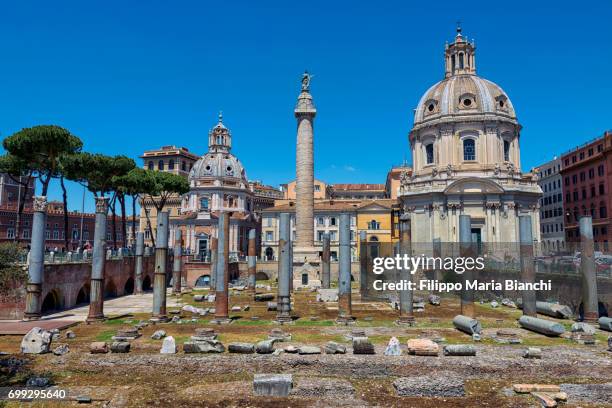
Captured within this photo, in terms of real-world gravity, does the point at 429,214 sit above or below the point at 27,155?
below

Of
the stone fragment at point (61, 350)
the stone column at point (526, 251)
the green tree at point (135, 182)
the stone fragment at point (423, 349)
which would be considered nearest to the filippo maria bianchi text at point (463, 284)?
the stone column at point (526, 251)

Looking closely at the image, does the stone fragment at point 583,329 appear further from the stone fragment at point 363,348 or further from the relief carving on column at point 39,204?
the relief carving on column at point 39,204

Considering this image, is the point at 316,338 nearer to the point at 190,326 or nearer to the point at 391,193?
the point at 190,326

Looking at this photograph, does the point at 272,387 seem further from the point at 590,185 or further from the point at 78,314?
the point at 590,185

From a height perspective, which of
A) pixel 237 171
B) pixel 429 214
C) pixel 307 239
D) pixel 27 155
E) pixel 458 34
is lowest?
pixel 307 239

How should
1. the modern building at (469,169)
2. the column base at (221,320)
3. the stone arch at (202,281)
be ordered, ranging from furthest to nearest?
1. the stone arch at (202,281)
2. the modern building at (469,169)
3. the column base at (221,320)

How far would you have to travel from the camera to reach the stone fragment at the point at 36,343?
14.4 meters

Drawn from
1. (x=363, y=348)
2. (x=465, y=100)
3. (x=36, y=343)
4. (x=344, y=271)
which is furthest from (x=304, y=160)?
(x=36, y=343)

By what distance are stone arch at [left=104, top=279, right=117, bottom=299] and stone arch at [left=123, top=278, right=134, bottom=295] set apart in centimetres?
176

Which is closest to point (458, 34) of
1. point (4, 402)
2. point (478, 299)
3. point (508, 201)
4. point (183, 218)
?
→ point (508, 201)

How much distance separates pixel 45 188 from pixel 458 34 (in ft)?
162

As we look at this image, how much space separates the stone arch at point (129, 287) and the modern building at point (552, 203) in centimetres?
5305

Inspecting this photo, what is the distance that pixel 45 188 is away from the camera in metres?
36.5

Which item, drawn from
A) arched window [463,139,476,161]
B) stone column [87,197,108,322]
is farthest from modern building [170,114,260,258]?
stone column [87,197,108,322]
